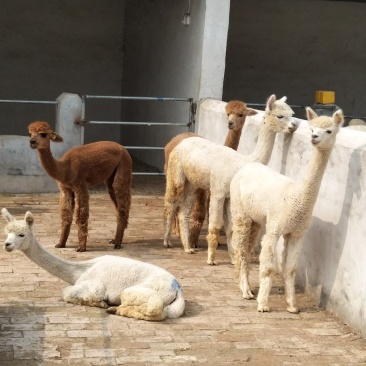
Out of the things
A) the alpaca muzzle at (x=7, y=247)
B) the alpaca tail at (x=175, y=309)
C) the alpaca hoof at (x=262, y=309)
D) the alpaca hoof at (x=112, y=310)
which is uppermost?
the alpaca muzzle at (x=7, y=247)

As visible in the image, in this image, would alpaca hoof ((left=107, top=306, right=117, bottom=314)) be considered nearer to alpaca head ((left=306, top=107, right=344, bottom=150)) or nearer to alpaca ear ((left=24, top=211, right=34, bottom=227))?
alpaca ear ((left=24, top=211, right=34, bottom=227))

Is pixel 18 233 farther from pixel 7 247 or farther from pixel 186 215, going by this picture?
pixel 186 215

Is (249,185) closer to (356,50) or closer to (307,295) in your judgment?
(307,295)

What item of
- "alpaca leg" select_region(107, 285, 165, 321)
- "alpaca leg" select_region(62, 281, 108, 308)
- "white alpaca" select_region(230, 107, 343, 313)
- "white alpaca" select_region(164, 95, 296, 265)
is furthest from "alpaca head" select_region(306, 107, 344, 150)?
"alpaca leg" select_region(62, 281, 108, 308)

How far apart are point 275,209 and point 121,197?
240cm

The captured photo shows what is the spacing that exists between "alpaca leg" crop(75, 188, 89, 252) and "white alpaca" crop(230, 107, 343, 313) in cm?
172

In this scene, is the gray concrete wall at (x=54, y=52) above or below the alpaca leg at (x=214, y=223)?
above

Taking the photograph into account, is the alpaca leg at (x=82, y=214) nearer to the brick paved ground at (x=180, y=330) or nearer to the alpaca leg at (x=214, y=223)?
the brick paved ground at (x=180, y=330)

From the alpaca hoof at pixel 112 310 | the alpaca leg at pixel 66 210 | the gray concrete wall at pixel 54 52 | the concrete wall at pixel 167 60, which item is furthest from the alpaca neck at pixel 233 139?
the gray concrete wall at pixel 54 52

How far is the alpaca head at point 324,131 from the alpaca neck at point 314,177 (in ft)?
0.25

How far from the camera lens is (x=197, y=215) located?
923 cm

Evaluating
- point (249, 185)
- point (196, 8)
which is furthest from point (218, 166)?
point (196, 8)

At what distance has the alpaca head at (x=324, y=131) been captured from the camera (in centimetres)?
656

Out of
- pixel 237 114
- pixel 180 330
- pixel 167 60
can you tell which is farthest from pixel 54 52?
pixel 180 330
